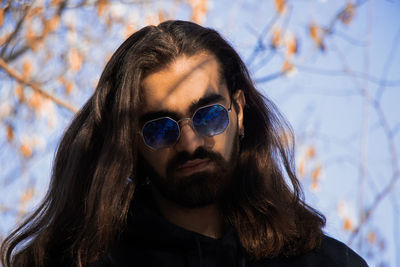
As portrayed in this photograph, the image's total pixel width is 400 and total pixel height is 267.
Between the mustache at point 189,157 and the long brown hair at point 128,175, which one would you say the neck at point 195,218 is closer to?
the long brown hair at point 128,175

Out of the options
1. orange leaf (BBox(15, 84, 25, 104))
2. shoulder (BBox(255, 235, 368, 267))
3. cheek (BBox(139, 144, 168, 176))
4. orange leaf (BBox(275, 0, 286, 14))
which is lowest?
shoulder (BBox(255, 235, 368, 267))

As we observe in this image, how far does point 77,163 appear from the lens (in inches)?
104

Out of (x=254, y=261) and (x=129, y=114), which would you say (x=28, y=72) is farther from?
(x=254, y=261)

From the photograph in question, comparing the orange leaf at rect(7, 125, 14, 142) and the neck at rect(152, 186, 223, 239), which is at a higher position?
the orange leaf at rect(7, 125, 14, 142)

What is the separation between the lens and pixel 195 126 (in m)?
2.40

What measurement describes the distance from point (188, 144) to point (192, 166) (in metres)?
0.09

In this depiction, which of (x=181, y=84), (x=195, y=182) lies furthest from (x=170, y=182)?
(x=181, y=84)

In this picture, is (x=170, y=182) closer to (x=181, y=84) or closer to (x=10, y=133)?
(x=181, y=84)

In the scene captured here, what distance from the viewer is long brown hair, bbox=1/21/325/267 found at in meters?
2.38

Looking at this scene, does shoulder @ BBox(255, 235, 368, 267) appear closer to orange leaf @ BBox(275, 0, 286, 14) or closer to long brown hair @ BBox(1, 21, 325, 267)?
long brown hair @ BBox(1, 21, 325, 267)

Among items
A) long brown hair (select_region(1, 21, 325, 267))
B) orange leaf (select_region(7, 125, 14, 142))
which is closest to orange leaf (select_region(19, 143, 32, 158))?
orange leaf (select_region(7, 125, 14, 142))

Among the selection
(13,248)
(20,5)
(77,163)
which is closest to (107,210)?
(77,163)

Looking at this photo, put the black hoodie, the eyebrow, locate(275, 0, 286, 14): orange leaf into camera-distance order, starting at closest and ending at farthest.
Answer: the black hoodie → the eyebrow → locate(275, 0, 286, 14): orange leaf

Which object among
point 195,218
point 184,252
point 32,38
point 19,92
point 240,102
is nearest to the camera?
point 184,252
